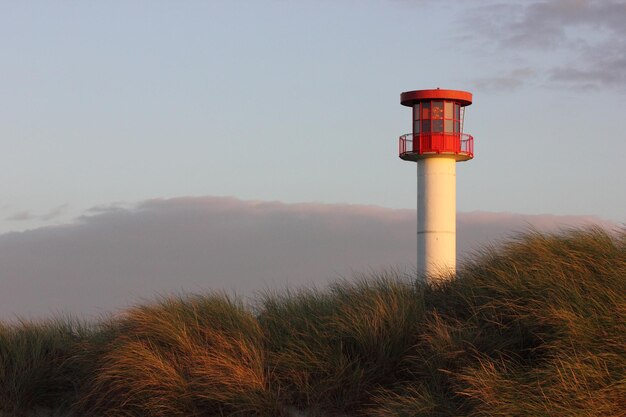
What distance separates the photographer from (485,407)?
8.58 metres

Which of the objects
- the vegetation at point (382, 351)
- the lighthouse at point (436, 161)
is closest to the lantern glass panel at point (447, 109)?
the lighthouse at point (436, 161)

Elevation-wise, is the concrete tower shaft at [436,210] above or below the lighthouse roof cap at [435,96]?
below

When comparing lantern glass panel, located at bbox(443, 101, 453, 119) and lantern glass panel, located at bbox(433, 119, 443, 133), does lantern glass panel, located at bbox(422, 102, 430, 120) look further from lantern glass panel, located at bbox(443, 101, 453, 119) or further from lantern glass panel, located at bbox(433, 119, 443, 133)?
lantern glass panel, located at bbox(443, 101, 453, 119)

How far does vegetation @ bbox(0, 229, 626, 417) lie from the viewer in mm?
8781

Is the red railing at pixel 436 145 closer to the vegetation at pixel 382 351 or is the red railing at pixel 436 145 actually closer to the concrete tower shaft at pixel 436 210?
the concrete tower shaft at pixel 436 210

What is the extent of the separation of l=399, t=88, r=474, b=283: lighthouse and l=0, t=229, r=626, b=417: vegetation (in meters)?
9.86

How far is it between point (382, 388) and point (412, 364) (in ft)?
1.98

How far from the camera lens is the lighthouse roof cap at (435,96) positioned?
71.9 ft

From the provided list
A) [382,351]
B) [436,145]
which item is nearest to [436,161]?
[436,145]

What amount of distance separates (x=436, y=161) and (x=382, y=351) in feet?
40.0

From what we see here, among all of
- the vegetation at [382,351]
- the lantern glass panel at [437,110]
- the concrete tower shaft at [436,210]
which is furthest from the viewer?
the lantern glass panel at [437,110]

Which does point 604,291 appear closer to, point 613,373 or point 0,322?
point 613,373

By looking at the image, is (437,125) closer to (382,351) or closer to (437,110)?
(437,110)

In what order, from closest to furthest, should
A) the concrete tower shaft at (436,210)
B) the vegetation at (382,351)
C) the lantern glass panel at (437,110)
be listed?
the vegetation at (382,351) → the concrete tower shaft at (436,210) → the lantern glass panel at (437,110)
